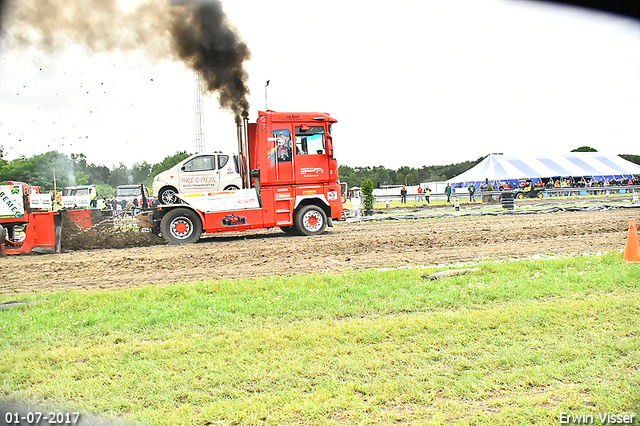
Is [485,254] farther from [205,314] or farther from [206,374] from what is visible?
[206,374]

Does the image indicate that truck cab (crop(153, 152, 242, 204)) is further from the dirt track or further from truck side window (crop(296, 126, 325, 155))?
truck side window (crop(296, 126, 325, 155))

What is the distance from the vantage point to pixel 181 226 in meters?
14.0

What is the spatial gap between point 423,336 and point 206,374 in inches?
82.6

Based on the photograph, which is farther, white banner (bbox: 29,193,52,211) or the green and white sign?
white banner (bbox: 29,193,52,211)

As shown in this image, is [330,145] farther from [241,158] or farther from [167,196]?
[167,196]

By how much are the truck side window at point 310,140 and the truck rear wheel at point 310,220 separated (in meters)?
1.74

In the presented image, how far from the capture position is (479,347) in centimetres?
447

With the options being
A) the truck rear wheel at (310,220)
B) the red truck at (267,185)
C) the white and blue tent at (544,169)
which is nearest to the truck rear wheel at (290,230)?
the truck rear wheel at (310,220)

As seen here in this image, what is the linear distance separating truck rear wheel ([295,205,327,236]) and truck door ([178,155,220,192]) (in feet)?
8.85

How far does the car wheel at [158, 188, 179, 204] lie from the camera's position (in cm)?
1521

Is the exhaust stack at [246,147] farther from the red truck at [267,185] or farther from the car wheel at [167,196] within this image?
the car wheel at [167,196]

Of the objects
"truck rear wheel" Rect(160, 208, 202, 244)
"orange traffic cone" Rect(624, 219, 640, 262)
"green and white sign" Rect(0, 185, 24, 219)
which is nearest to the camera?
"orange traffic cone" Rect(624, 219, 640, 262)

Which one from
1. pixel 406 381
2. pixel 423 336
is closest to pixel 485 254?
pixel 423 336

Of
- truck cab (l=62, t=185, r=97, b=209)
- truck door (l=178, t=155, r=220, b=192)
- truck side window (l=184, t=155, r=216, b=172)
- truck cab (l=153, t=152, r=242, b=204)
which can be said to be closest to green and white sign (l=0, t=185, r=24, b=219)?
truck cab (l=153, t=152, r=242, b=204)
